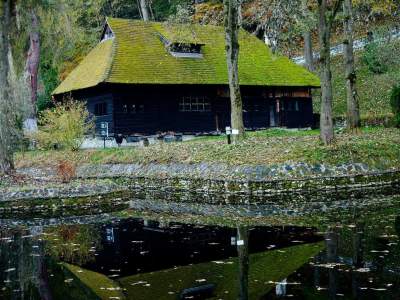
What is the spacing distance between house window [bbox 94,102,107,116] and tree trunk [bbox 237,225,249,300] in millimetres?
22358

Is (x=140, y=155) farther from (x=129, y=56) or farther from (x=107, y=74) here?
(x=129, y=56)

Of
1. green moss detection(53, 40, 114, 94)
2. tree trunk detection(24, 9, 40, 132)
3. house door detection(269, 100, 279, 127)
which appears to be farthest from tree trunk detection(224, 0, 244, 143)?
tree trunk detection(24, 9, 40, 132)

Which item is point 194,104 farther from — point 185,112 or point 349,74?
point 349,74

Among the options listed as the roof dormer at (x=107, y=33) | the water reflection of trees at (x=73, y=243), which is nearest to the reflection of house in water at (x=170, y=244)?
the water reflection of trees at (x=73, y=243)

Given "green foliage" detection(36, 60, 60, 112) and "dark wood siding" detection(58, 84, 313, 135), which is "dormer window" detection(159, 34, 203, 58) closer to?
"dark wood siding" detection(58, 84, 313, 135)

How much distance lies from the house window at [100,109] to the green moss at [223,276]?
25.1 meters

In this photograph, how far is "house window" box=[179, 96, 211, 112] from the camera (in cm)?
3369

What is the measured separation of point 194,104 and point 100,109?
5841mm

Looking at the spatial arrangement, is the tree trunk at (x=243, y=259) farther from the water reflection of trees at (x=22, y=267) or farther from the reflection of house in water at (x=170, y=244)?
the water reflection of trees at (x=22, y=267)

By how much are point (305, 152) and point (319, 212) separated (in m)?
5.80

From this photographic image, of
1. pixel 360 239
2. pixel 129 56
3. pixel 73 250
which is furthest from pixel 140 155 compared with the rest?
pixel 360 239

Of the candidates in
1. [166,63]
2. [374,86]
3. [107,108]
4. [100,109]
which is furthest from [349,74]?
[374,86]

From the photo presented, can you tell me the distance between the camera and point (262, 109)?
36.2 metres

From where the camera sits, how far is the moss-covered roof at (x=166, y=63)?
31469 millimetres
